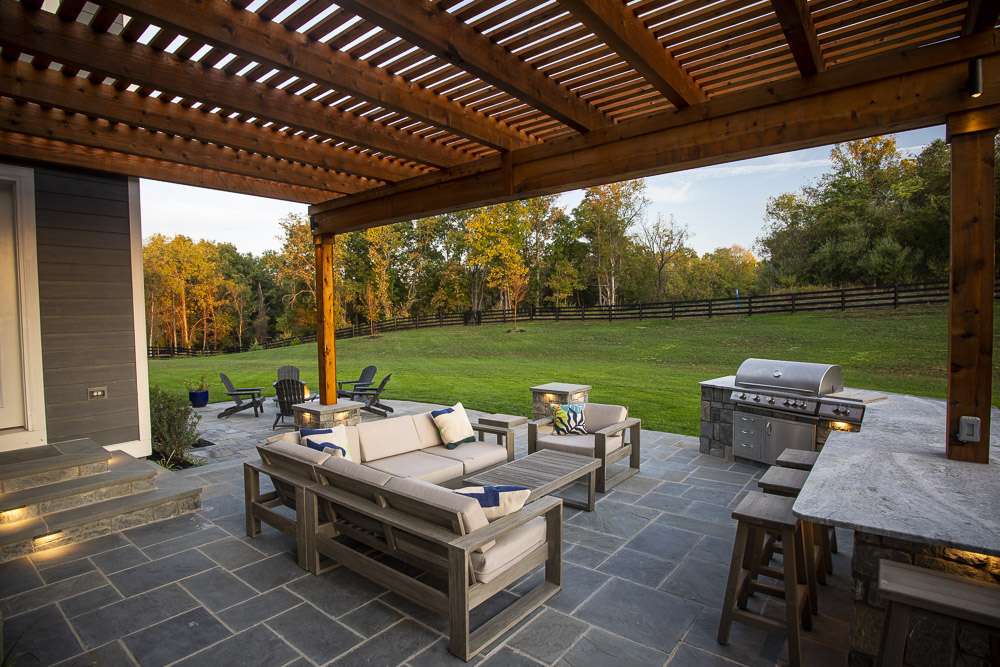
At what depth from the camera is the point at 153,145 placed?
4.45 metres

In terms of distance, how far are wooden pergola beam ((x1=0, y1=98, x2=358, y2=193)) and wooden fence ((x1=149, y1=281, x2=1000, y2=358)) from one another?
15.5 metres

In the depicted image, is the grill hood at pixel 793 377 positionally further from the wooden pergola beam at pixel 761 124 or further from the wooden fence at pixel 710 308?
the wooden fence at pixel 710 308

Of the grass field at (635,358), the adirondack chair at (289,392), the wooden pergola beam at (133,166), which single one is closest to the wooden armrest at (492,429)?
the grass field at (635,358)

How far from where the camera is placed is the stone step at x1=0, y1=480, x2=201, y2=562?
11.3ft

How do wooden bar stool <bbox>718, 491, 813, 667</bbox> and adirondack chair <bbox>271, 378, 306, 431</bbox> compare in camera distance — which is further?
adirondack chair <bbox>271, 378, 306, 431</bbox>

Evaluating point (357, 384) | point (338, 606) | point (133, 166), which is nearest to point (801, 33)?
point (338, 606)

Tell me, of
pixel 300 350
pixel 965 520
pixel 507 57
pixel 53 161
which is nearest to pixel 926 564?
pixel 965 520

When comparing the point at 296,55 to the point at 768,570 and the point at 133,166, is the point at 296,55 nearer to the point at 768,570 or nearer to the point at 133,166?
the point at 133,166

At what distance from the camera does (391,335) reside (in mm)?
22781

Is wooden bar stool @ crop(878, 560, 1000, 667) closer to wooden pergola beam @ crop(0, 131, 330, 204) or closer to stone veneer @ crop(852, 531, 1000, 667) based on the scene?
stone veneer @ crop(852, 531, 1000, 667)

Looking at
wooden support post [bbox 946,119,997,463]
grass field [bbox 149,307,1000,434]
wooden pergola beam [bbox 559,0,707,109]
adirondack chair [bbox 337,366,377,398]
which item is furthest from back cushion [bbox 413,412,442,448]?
adirondack chair [bbox 337,366,377,398]

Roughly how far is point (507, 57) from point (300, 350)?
20107 millimetres

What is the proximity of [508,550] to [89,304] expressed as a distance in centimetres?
527

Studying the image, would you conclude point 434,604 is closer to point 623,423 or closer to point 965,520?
point 965,520
